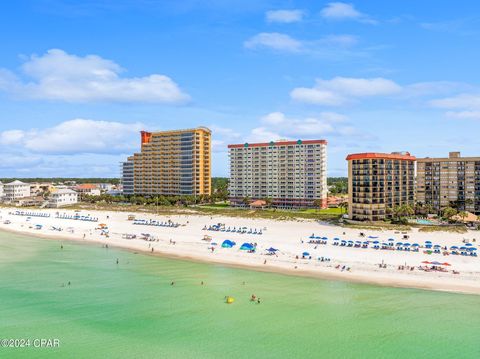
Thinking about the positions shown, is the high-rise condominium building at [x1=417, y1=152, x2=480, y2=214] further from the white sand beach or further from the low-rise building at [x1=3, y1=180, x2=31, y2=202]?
the low-rise building at [x1=3, y1=180, x2=31, y2=202]

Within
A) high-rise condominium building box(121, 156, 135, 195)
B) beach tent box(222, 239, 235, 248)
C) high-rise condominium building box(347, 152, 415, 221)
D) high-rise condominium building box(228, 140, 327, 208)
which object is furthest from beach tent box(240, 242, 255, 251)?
high-rise condominium building box(121, 156, 135, 195)

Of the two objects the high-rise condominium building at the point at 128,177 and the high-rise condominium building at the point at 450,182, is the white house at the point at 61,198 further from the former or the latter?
the high-rise condominium building at the point at 450,182

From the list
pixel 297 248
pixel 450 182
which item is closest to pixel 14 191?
pixel 297 248

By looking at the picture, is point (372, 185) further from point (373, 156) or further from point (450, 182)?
point (450, 182)

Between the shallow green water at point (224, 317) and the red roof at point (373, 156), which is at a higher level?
the red roof at point (373, 156)

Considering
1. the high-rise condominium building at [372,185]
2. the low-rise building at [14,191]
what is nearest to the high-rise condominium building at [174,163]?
the low-rise building at [14,191]

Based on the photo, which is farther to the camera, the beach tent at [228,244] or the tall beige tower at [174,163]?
the tall beige tower at [174,163]
